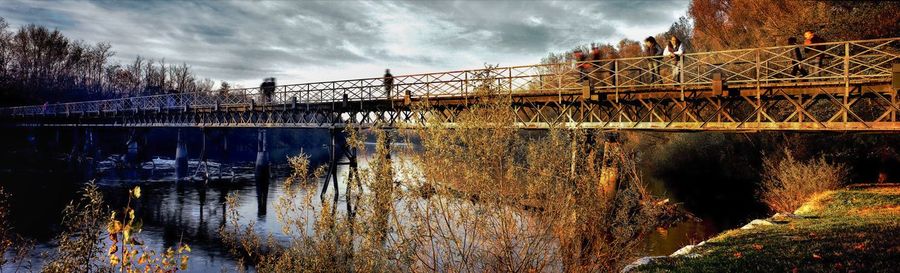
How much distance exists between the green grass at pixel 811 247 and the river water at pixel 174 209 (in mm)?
4362

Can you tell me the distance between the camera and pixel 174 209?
997 inches

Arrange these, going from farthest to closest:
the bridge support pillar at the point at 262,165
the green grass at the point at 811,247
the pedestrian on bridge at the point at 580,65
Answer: the bridge support pillar at the point at 262,165, the pedestrian on bridge at the point at 580,65, the green grass at the point at 811,247

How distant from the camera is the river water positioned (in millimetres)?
16875

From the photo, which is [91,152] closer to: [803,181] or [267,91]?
[267,91]

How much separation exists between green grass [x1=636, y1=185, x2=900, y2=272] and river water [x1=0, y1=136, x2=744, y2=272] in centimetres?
436

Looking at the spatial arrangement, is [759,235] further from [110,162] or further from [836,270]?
[110,162]

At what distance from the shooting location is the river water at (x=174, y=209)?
664 inches

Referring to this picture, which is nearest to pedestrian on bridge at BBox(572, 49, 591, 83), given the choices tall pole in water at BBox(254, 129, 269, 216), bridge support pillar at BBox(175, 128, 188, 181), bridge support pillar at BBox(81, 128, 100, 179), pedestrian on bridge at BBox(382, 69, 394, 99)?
pedestrian on bridge at BBox(382, 69, 394, 99)

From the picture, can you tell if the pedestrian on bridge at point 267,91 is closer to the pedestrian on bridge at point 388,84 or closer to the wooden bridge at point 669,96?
the wooden bridge at point 669,96

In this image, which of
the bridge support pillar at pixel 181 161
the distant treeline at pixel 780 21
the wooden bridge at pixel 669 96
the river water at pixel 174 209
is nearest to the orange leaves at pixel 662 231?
the river water at pixel 174 209

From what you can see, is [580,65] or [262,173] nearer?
[580,65]

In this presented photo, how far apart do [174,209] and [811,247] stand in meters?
26.0

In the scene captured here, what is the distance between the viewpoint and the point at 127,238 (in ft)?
15.3

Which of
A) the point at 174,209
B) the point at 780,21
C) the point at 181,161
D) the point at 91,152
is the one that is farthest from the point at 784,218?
the point at 91,152
